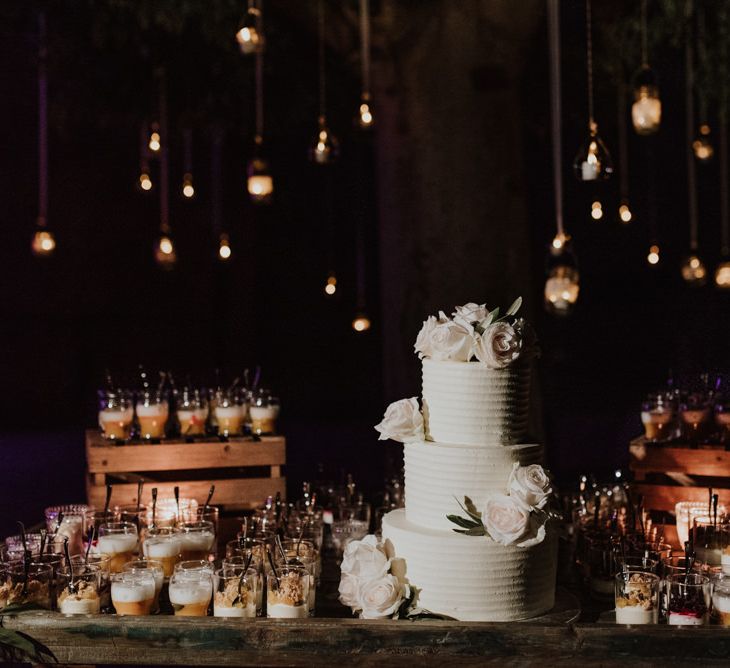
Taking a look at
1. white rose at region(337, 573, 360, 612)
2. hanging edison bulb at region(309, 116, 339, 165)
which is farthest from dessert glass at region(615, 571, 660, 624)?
hanging edison bulb at region(309, 116, 339, 165)

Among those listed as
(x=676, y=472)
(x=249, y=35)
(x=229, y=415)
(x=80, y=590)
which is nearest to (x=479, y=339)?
(x=80, y=590)

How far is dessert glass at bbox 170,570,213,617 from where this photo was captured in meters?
2.76

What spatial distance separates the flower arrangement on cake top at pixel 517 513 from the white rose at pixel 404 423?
0.28 meters

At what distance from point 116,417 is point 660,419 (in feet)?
8.26

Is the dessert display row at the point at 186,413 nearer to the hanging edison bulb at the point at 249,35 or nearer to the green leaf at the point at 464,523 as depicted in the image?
the hanging edison bulb at the point at 249,35


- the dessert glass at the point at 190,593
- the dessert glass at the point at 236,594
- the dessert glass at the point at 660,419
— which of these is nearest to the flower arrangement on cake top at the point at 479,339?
the dessert glass at the point at 236,594

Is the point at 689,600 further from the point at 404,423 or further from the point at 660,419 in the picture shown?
the point at 660,419

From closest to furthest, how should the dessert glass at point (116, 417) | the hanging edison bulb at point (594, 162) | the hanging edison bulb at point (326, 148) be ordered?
the hanging edison bulb at point (594, 162)
the dessert glass at point (116, 417)
the hanging edison bulb at point (326, 148)

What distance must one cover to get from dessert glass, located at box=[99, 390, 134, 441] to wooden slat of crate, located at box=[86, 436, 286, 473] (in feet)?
0.34

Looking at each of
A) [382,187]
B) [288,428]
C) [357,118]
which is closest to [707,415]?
[357,118]

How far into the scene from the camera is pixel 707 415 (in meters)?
4.19

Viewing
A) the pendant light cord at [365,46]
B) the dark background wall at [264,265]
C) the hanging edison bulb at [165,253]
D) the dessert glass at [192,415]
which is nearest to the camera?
the dessert glass at [192,415]

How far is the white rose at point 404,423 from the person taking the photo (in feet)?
9.00

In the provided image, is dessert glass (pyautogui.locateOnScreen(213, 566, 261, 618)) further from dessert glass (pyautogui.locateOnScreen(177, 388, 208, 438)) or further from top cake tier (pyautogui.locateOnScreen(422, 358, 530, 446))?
dessert glass (pyautogui.locateOnScreen(177, 388, 208, 438))
